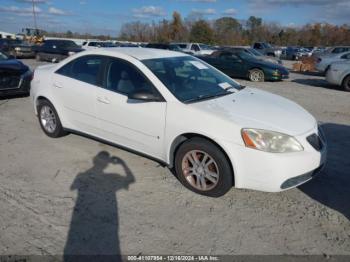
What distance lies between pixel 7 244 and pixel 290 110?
3379 mm

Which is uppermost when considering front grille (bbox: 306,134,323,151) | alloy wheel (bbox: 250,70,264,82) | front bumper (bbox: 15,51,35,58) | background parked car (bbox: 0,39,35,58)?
front grille (bbox: 306,134,323,151)

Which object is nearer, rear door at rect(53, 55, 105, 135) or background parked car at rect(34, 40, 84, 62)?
rear door at rect(53, 55, 105, 135)

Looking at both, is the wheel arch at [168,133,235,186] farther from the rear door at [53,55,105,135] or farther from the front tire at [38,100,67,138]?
the front tire at [38,100,67,138]

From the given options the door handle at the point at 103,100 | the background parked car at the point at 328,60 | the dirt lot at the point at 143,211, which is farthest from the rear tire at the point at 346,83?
the door handle at the point at 103,100

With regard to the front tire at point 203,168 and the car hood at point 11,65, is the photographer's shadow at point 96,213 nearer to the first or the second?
the front tire at point 203,168

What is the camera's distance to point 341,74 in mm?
11750

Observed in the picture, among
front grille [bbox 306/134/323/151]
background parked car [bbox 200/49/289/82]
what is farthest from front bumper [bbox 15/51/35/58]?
Result: front grille [bbox 306/134/323/151]

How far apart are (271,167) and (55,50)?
2017cm

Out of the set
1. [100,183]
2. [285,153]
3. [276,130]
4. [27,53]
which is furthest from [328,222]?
[27,53]

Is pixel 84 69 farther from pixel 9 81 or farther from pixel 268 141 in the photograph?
pixel 9 81

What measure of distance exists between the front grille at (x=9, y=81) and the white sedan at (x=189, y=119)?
387cm

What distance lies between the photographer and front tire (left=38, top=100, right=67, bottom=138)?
520cm

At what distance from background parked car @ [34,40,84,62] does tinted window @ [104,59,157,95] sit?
663 inches

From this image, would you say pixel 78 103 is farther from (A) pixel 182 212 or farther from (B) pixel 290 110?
(B) pixel 290 110
